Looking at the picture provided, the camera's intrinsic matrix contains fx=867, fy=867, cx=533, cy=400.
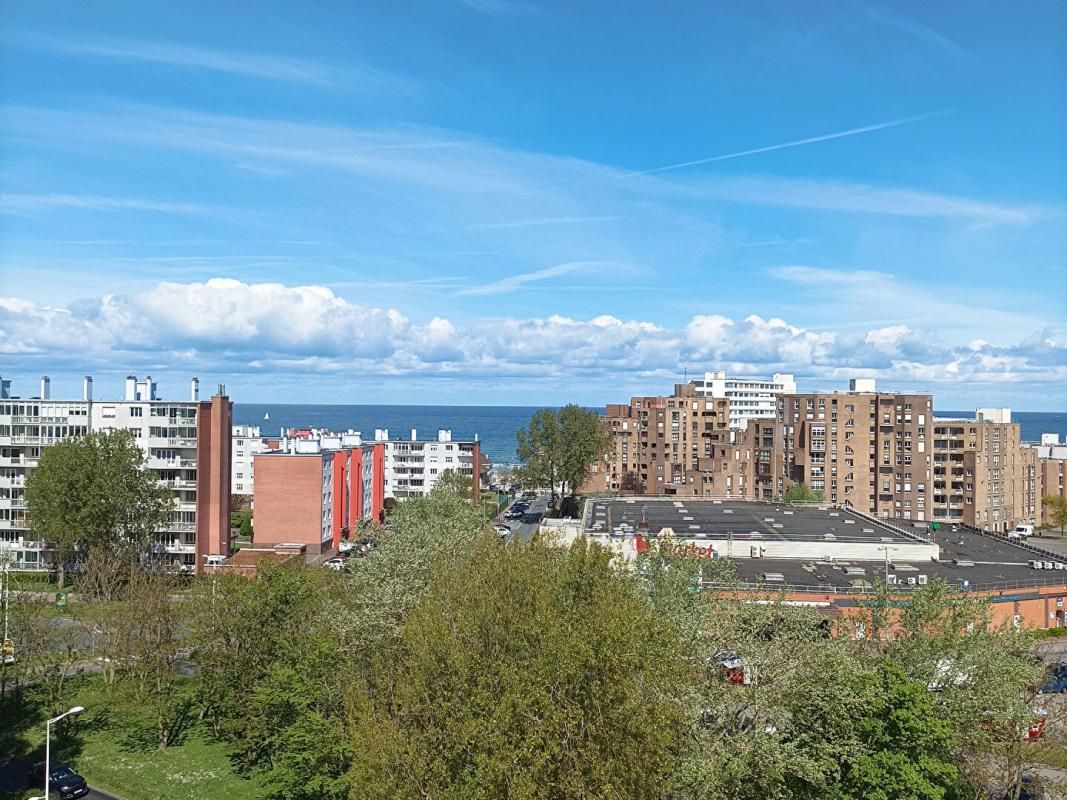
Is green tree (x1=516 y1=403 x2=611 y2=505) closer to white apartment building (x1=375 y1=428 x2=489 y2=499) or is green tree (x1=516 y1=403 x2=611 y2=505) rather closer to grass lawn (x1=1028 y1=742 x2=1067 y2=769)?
white apartment building (x1=375 y1=428 x2=489 y2=499)

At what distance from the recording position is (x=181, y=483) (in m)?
67.6

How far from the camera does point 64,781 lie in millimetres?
30250

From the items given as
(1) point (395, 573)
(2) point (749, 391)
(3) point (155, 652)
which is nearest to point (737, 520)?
(1) point (395, 573)

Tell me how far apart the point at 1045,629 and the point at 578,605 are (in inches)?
1721

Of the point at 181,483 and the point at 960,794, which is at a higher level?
the point at 181,483

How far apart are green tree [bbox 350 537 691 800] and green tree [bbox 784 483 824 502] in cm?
8059

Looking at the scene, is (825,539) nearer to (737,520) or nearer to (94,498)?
(737,520)

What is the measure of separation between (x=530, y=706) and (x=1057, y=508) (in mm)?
112493

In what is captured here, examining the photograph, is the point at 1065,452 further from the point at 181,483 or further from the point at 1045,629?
the point at 181,483

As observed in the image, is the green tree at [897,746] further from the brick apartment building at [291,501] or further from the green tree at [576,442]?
the green tree at [576,442]

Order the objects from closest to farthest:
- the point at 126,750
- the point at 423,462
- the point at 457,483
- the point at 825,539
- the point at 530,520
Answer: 1. the point at 126,750
2. the point at 825,539
3. the point at 457,483
4. the point at 530,520
5. the point at 423,462

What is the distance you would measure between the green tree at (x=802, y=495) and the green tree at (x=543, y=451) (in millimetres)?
26837

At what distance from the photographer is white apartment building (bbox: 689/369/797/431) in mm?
175125

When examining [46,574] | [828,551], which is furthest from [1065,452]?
[46,574]
